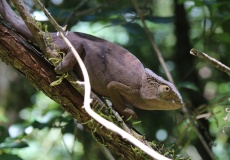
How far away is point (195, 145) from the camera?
312 centimetres

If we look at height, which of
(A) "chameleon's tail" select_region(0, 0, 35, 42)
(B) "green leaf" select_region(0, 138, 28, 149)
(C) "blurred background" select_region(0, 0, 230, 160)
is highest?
(A) "chameleon's tail" select_region(0, 0, 35, 42)

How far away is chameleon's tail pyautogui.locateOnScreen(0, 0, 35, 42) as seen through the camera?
1.69 metres

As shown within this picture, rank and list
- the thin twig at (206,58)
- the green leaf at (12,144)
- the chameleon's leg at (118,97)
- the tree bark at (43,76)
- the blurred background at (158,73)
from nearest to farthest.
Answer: the thin twig at (206,58) → the tree bark at (43,76) → the chameleon's leg at (118,97) → the green leaf at (12,144) → the blurred background at (158,73)

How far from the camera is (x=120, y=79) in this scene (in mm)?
1826

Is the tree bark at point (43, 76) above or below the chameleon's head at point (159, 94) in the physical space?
Result: above

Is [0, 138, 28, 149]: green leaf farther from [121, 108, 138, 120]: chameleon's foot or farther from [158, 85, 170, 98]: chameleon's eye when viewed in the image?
[158, 85, 170, 98]: chameleon's eye

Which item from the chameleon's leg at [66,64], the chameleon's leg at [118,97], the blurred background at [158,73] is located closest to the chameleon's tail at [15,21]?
the chameleon's leg at [66,64]

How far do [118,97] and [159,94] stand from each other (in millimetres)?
177

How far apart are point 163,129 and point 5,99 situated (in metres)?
1.76

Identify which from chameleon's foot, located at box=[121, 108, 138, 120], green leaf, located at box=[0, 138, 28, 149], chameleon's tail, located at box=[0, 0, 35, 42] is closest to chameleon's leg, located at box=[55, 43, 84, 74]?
chameleon's tail, located at box=[0, 0, 35, 42]

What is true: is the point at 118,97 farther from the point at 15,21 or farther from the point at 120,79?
the point at 15,21

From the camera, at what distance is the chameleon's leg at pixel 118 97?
1785mm

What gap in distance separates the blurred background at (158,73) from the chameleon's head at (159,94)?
0.24 metres

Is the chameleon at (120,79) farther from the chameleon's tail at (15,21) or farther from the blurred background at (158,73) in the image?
the blurred background at (158,73)
